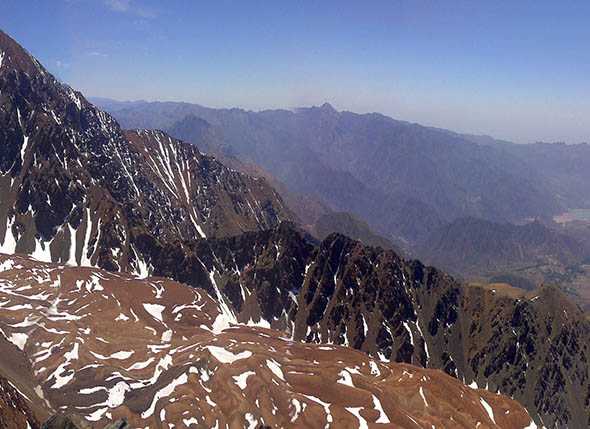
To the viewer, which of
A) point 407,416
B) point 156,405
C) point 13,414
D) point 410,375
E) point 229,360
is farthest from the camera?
point 410,375

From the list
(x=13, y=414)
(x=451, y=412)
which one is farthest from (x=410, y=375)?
(x=13, y=414)

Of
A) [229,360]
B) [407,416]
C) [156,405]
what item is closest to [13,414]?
[156,405]

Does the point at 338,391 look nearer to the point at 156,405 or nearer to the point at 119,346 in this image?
the point at 156,405

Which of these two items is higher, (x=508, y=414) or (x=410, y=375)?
(x=410, y=375)

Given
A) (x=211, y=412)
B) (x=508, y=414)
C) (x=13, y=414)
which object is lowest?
(x=508, y=414)

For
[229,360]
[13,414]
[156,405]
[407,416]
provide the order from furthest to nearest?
[229,360]
[407,416]
[156,405]
[13,414]

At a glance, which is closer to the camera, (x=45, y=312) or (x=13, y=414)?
(x=13, y=414)

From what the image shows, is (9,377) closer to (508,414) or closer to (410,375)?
(410,375)
